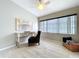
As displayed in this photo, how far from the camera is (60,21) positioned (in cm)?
687

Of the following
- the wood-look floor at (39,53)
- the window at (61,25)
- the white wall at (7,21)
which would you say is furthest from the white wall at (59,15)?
the white wall at (7,21)

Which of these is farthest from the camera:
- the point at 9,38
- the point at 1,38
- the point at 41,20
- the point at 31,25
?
the point at 41,20

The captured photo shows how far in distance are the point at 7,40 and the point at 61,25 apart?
414 centimetres

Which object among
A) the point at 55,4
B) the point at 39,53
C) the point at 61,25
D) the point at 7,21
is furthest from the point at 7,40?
the point at 61,25

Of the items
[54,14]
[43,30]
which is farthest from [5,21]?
[43,30]

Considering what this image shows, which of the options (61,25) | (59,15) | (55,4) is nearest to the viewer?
(55,4)

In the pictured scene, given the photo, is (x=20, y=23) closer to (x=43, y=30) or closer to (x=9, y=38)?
(x=9, y=38)

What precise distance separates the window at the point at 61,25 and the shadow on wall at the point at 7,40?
350 centimetres

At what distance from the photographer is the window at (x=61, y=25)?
19.0ft

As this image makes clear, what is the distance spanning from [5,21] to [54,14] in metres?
3.84

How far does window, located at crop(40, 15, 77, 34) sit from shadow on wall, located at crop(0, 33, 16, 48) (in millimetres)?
3503

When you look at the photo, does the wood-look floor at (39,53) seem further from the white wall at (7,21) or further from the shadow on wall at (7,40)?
the white wall at (7,21)

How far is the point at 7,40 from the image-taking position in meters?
5.30

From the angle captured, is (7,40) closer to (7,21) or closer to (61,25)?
(7,21)
